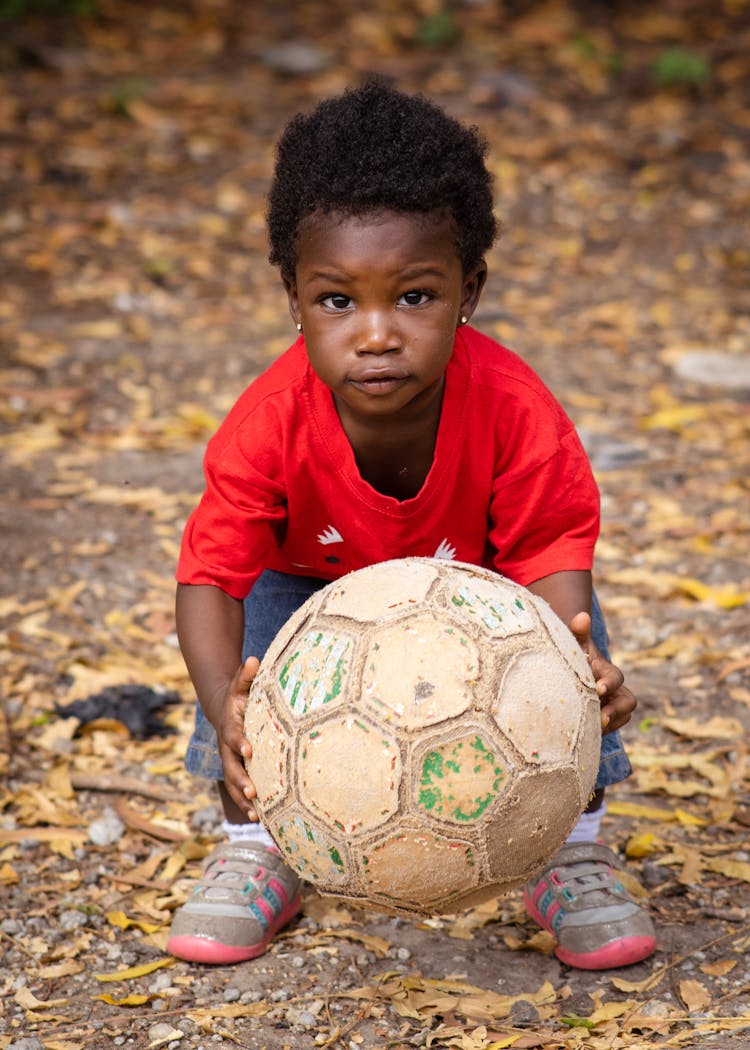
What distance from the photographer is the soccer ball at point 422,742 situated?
2443 mm

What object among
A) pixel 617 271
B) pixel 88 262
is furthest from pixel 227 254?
pixel 617 271

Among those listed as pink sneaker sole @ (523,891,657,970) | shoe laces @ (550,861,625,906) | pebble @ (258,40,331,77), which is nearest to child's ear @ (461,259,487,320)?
shoe laces @ (550,861,625,906)

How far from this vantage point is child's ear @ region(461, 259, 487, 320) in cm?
299

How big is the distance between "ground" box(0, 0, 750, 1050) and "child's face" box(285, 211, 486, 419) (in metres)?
1.32

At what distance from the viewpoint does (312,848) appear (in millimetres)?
2559

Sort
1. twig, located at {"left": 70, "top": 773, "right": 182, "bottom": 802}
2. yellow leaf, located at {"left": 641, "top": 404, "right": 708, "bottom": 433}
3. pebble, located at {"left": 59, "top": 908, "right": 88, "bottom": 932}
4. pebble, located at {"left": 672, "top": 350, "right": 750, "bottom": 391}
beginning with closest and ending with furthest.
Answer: pebble, located at {"left": 59, "top": 908, "right": 88, "bottom": 932}
twig, located at {"left": 70, "top": 773, "right": 182, "bottom": 802}
yellow leaf, located at {"left": 641, "top": 404, "right": 708, "bottom": 433}
pebble, located at {"left": 672, "top": 350, "right": 750, "bottom": 391}

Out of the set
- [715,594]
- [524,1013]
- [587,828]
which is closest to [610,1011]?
[524,1013]

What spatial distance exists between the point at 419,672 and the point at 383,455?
737mm

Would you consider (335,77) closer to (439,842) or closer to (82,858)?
(82,858)

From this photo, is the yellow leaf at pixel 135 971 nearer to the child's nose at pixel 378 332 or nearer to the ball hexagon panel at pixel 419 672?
the ball hexagon panel at pixel 419 672

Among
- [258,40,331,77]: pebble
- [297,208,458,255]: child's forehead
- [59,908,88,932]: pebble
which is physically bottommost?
[59,908,88,932]: pebble

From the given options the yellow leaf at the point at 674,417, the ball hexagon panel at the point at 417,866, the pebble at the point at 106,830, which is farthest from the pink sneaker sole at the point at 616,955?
the yellow leaf at the point at 674,417

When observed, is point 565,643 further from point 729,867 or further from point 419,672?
point 729,867

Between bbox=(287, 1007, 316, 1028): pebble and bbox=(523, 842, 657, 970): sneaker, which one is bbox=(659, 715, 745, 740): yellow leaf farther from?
bbox=(287, 1007, 316, 1028): pebble
